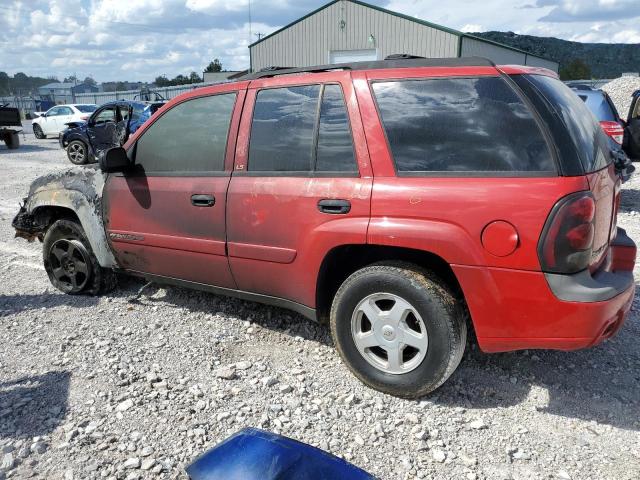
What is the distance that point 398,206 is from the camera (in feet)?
8.91

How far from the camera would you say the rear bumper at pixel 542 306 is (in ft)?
7.98

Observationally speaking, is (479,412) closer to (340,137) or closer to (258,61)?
(340,137)

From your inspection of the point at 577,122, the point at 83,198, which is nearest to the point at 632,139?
the point at 577,122

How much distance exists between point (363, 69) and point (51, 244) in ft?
10.5

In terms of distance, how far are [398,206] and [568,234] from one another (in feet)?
2.68

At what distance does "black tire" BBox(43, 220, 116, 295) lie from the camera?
171 inches

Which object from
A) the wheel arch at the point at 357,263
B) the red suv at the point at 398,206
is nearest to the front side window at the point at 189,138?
the red suv at the point at 398,206

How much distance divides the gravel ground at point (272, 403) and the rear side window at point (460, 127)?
4.40 ft

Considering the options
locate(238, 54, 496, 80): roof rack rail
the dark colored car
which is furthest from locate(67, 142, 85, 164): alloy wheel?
the dark colored car

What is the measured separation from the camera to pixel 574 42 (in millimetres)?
76062

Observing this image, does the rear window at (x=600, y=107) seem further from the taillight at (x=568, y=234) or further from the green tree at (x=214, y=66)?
the green tree at (x=214, y=66)

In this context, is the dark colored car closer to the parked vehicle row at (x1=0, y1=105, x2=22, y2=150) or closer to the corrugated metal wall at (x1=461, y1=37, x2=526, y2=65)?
the corrugated metal wall at (x1=461, y1=37, x2=526, y2=65)

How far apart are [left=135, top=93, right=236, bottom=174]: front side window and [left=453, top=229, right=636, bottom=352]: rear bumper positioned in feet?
5.97

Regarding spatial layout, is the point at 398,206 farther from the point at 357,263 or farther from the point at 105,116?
the point at 105,116
